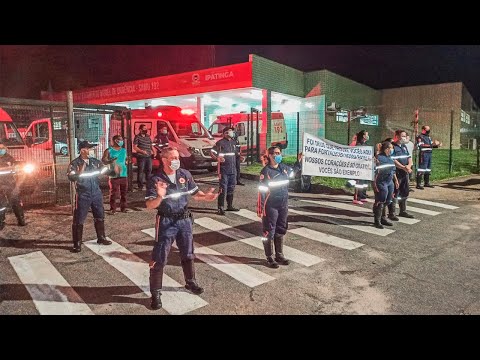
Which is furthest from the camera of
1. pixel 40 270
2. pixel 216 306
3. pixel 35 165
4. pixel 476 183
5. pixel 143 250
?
pixel 476 183

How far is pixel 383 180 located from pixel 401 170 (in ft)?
3.67

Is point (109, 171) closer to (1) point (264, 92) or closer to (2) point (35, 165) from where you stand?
(2) point (35, 165)

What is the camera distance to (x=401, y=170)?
906 centimetres

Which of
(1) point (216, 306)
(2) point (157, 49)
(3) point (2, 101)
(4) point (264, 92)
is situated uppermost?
(2) point (157, 49)

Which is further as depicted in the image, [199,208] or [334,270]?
[199,208]

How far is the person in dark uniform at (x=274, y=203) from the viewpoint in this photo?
598cm

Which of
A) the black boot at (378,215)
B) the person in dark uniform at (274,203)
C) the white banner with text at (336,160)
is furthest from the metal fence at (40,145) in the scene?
the black boot at (378,215)

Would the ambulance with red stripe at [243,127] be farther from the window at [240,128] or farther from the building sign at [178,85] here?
the building sign at [178,85]

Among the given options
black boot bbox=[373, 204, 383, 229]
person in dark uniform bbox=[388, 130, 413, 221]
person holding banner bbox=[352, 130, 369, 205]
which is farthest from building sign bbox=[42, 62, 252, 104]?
black boot bbox=[373, 204, 383, 229]

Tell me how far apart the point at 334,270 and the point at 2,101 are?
800 cm

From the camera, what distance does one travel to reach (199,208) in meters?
10.1

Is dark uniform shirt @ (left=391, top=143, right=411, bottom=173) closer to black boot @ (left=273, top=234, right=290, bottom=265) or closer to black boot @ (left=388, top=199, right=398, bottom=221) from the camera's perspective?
black boot @ (left=388, top=199, right=398, bottom=221)

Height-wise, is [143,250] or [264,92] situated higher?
[264,92]

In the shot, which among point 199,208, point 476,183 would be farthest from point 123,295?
point 476,183
